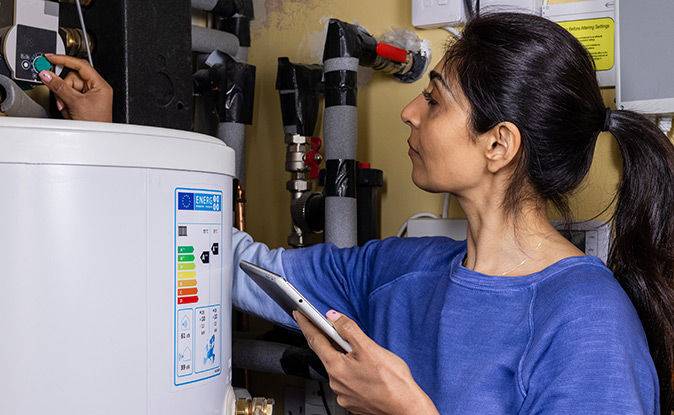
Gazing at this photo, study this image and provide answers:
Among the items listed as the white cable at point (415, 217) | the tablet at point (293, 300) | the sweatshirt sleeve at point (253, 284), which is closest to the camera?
the tablet at point (293, 300)

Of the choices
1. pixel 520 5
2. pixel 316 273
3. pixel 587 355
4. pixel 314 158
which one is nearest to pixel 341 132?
pixel 314 158

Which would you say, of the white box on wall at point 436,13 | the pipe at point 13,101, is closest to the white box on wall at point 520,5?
the white box on wall at point 436,13

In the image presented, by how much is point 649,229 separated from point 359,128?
0.60 metres

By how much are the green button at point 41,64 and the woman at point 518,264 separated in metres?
0.46

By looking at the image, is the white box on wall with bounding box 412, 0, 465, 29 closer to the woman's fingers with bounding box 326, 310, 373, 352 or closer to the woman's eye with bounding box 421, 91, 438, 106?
the woman's eye with bounding box 421, 91, 438, 106

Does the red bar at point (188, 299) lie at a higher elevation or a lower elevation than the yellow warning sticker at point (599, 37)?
lower

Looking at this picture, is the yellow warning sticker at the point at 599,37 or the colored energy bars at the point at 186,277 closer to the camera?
the colored energy bars at the point at 186,277

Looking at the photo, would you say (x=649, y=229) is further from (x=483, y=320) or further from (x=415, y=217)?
(x=415, y=217)

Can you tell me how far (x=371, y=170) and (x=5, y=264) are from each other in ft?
2.34

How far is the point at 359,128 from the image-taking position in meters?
1.35

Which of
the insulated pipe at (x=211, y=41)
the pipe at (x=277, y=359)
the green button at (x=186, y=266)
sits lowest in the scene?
the pipe at (x=277, y=359)

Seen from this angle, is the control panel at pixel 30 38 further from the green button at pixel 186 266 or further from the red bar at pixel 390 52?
the red bar at pixel 390 52

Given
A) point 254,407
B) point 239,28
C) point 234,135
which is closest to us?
point 254,407

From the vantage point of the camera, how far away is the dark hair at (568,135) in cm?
84
